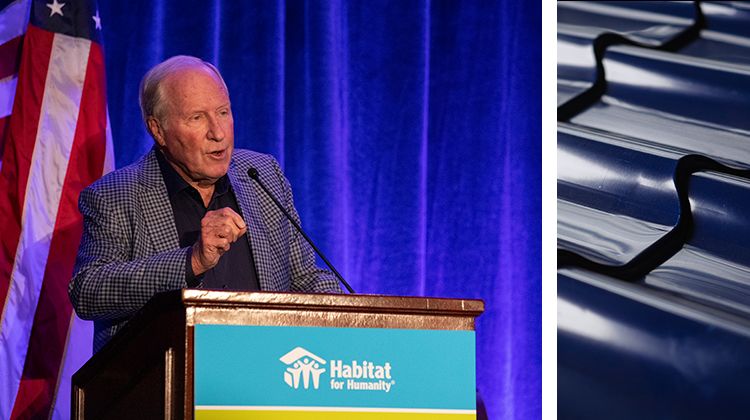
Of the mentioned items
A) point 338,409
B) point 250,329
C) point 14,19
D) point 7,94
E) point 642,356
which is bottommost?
point 642,356

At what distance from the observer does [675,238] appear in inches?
145

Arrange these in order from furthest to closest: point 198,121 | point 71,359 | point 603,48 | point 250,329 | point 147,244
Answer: point 603,48 → point 71,359 → point 198,121 → point 147,244 → point 250,329

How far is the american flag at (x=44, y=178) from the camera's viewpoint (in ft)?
10.4

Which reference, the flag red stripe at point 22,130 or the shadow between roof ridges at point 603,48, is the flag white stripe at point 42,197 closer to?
the flag red stripe at point 22,130

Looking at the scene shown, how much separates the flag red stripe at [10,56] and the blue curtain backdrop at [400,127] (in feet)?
1.10

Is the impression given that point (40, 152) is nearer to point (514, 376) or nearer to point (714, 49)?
point (514, 376)

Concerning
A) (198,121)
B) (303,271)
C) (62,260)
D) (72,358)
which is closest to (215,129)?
(198,121)

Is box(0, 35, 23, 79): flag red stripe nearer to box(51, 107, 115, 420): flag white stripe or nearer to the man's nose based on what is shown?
box(51, 107, 115, 420): flag white stripe

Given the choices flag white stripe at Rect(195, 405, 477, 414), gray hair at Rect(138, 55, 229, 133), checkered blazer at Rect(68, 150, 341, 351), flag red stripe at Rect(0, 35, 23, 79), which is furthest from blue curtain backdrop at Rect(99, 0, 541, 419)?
flag white stripe at Rect(195, 405, 477, 414)

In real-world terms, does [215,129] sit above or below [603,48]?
below

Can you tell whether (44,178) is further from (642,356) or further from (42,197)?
(642,356)

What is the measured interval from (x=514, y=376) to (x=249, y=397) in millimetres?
2156

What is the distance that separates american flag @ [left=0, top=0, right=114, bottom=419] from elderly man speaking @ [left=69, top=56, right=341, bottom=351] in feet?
2.32

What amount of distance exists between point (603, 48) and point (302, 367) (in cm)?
246
